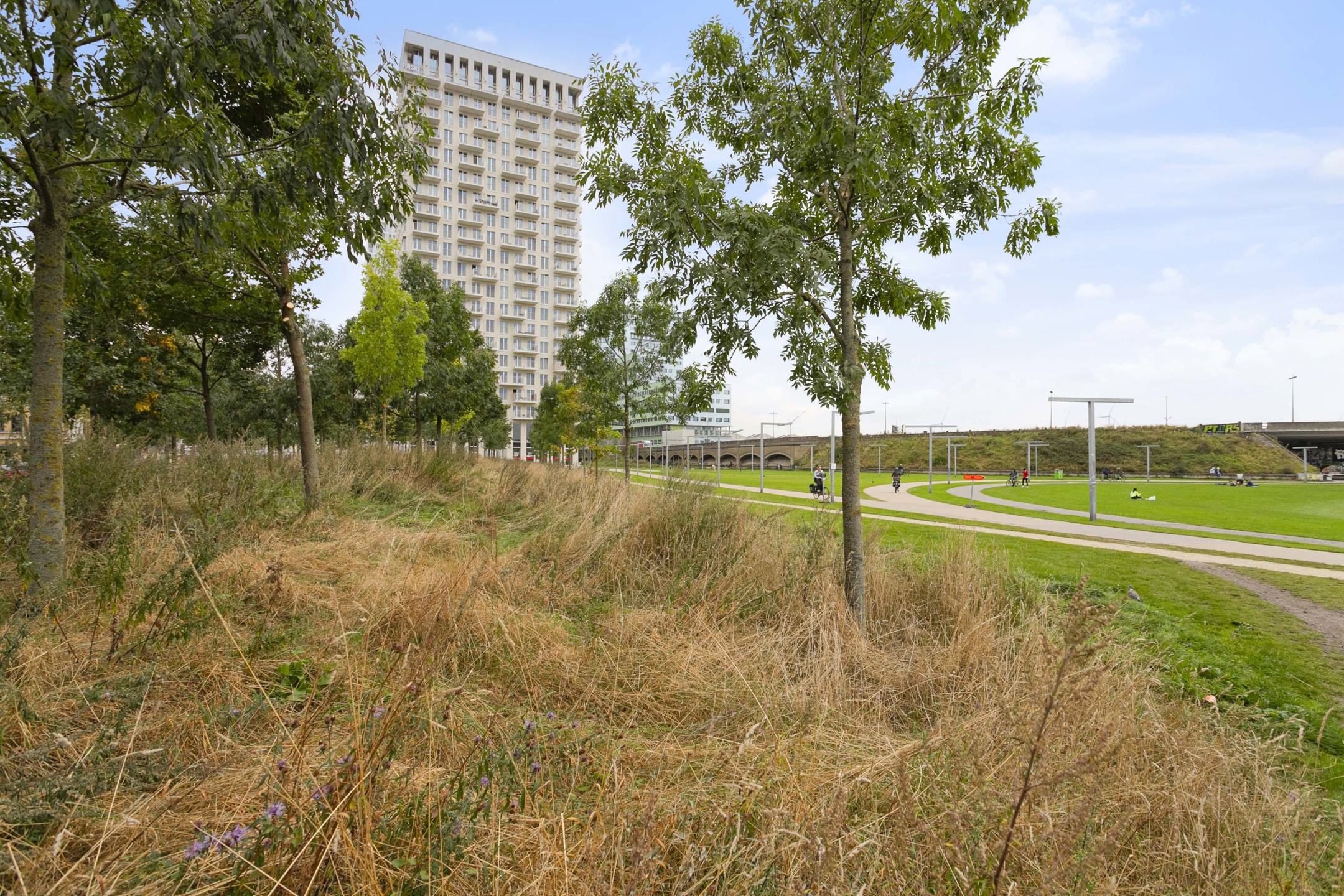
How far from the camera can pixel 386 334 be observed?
17750mm

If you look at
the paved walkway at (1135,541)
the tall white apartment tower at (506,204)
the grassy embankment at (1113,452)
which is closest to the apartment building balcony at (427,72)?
the tall white apartment tower at (506,204)

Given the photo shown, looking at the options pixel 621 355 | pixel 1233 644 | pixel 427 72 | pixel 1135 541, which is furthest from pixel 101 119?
pixel 427 72

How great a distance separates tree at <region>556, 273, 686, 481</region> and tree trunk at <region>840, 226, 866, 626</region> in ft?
44.0

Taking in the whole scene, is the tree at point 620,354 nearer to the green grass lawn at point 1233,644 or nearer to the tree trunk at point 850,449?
the green grass lawn at point 1233,644

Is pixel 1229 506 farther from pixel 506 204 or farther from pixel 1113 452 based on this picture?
pixel 506 204

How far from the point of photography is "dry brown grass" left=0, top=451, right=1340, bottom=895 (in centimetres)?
189

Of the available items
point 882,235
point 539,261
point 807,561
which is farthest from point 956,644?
point 539,261

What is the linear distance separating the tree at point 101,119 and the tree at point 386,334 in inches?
523

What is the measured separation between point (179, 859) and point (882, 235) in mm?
6180

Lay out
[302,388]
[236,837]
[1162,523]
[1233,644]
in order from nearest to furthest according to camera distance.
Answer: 1. [236,837]
2. [1233,644]
3. [302,388]
4. [1162,523]

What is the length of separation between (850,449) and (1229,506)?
93.1 ft

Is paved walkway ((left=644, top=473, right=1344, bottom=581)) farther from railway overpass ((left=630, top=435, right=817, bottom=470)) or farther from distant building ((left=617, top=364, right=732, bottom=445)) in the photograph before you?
railway overpass ((left=630, top=435, right=817, bottom=470))

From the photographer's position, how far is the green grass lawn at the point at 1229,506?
16.9m

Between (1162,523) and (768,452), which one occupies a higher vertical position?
(768,452)
